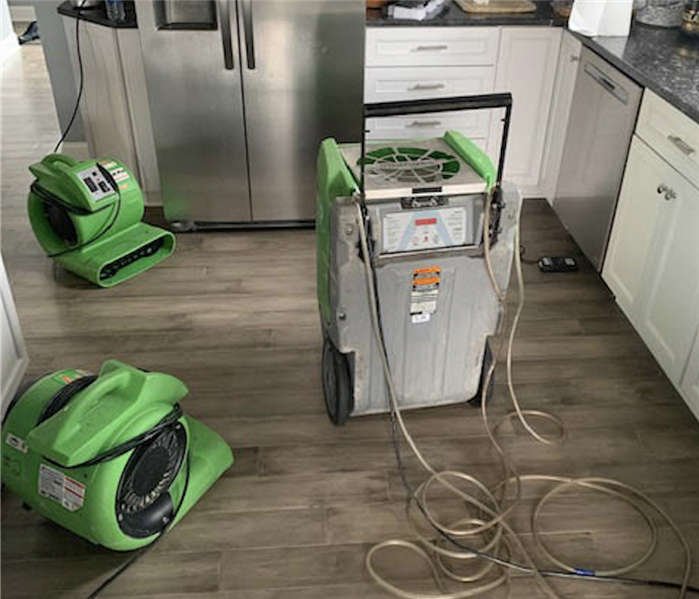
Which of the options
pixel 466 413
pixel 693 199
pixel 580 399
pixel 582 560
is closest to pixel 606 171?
pixel 693 199

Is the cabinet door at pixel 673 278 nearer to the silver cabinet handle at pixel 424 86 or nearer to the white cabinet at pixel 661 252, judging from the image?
the white cabinet at pixel 661 252

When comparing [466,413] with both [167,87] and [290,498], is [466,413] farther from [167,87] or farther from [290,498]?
[167,87]

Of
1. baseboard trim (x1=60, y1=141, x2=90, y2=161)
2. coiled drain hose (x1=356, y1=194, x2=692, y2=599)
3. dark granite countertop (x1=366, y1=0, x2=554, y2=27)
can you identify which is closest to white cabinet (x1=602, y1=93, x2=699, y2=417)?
coiled drain hose (x1=356, y1=194, x2=692, y2=599)

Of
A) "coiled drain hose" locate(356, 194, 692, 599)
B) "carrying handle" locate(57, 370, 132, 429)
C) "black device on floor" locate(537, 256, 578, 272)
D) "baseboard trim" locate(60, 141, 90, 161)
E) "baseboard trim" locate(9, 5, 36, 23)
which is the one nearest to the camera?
"carrying handle" locate(57, 370, 132, 429)

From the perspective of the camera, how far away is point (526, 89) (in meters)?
3.46

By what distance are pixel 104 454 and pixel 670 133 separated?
1989mm

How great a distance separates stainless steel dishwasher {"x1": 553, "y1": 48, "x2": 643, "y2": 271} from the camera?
2.80 meters

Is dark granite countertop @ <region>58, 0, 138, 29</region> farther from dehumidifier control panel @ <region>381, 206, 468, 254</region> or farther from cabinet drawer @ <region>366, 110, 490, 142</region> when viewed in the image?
dehumidifier control panel @ <region>381, 206, 468, 254</region>

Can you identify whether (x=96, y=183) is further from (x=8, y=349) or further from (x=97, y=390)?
(x=97, y=390)

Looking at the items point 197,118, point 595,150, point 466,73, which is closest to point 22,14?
point 197,118

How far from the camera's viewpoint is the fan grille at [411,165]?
79.4 inches

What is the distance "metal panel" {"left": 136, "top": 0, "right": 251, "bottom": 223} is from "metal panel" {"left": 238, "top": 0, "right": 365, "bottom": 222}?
2.6 inches

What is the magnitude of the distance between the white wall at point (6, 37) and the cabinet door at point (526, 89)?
4.24m

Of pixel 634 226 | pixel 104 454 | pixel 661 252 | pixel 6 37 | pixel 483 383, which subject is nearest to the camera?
pixel 104 454
